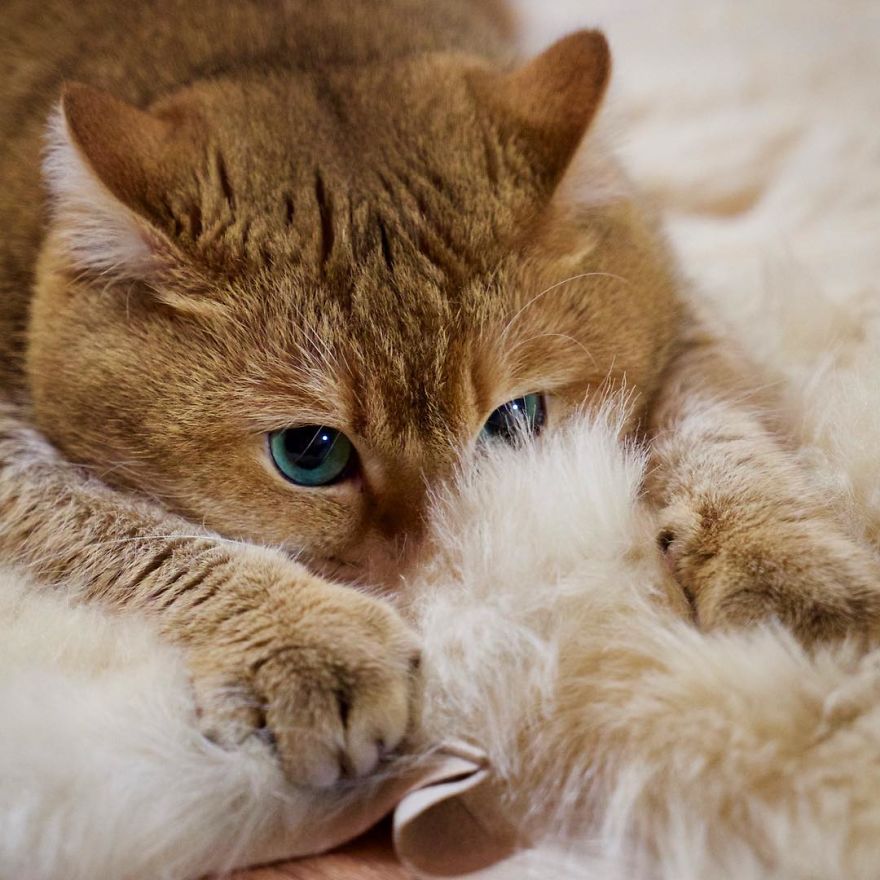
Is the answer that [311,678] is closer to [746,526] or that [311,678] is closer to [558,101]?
[746,526]

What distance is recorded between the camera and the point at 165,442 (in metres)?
1.02

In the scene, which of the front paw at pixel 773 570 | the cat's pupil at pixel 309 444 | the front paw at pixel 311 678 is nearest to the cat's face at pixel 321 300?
the cat's pupil at pixel 309 444

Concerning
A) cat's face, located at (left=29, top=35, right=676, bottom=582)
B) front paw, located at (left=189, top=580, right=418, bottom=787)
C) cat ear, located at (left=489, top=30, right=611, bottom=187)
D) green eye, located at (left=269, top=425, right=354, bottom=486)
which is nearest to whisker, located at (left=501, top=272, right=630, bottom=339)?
cat's face, located at (left=29, top=35, right=676, bottom=582)

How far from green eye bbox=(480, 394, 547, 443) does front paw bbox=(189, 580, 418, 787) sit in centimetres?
25

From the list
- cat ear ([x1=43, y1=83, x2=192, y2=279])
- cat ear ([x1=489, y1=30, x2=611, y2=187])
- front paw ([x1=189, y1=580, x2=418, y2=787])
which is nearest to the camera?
front paw ([x1=189, y1=580, x2=418, y2=787])

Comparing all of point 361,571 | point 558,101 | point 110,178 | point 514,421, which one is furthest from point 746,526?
point 110,178

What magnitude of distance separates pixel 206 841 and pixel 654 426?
0.75 metres

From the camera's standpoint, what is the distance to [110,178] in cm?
96

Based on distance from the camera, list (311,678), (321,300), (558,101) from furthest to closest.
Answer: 1. (558,101)
2. (321,300)
3. (311,678)

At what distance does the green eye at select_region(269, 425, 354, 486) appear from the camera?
1.02m

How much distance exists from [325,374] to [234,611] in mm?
275

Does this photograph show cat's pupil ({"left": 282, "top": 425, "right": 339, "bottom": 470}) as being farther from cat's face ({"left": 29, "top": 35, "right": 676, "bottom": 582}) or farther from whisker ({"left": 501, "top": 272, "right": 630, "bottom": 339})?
whisker ({"left": 501, "top": 272, "right": 630, "bottom": 339})

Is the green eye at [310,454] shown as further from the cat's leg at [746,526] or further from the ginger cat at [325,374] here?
the cat's leg at [746,526]

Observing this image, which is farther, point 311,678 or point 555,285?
point 555,285
